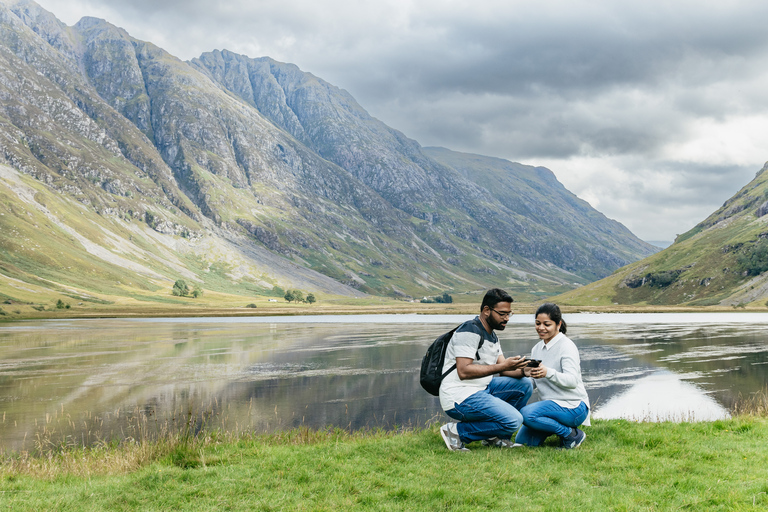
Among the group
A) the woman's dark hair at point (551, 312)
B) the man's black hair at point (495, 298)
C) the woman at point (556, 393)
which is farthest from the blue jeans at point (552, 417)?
the man's black hair at point (495, 298)

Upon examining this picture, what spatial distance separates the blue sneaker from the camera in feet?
37.5

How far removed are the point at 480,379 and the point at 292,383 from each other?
22.6 metres

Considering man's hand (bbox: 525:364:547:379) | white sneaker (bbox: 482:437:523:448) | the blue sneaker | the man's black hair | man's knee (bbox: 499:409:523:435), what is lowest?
white sneaker (bbox: 482:437:523:448)

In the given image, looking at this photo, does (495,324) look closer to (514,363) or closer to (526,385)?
(514,363)

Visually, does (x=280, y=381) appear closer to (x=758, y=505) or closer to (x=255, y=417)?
(x=255, y=417)

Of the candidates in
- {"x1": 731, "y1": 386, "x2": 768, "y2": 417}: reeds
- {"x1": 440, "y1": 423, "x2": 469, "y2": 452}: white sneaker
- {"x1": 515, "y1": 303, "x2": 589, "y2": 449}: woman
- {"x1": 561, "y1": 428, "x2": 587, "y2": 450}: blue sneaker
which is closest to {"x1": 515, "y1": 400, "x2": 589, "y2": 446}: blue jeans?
{"x1": 515, "y1": 303, "x2": 589, "y2": 449}: woman

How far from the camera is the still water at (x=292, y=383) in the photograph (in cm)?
2250

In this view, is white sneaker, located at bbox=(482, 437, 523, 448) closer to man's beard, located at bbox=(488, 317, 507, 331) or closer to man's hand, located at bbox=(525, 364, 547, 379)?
man's hand, located at bbox=(525, 364, 547, 379)

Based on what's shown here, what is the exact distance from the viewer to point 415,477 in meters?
9.68

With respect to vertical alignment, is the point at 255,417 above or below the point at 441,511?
below

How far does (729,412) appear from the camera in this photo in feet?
71.5

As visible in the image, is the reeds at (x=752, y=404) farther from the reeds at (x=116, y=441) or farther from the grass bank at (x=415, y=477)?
the reeds at (x=116, y=441)

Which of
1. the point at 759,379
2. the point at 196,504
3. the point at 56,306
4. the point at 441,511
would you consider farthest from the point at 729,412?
the point at 56,306

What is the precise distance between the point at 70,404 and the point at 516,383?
24.1m
